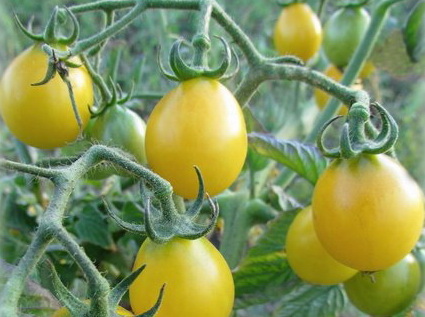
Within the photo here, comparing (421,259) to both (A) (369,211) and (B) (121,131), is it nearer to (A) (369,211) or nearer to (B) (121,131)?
(A) (369,211)

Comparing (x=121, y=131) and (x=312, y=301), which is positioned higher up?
(x=121, y=131)

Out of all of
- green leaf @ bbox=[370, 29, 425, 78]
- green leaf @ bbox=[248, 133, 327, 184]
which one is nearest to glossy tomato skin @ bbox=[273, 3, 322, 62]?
green leaf @ bbox=[370, 29, 425, 78]

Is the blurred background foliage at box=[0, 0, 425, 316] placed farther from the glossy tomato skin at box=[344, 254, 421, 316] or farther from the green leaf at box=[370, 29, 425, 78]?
the glossy tomato skin at box=[344, 254, 421, 316]

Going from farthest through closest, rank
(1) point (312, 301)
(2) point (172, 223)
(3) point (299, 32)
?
(3) point (299, 32) → (1) point (312, 301) → (2) point (172, 223)

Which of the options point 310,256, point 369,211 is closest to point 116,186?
point 310,256

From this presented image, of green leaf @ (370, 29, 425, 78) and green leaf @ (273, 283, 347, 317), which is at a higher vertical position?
green leaf @ (370, 29, 425, 78)

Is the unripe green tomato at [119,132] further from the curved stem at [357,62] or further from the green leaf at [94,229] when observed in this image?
the curved stem at [357,62]
